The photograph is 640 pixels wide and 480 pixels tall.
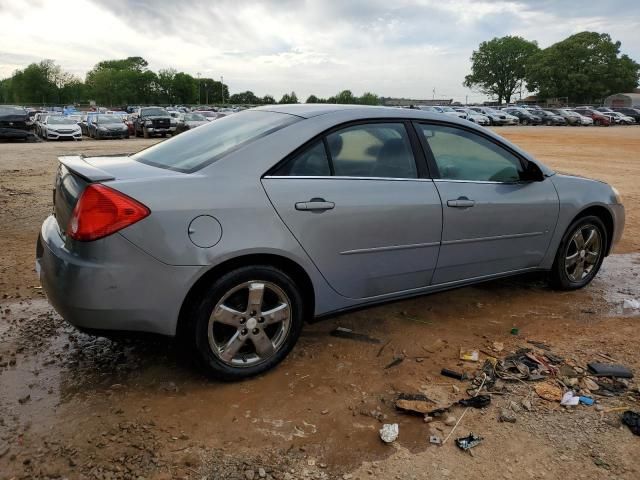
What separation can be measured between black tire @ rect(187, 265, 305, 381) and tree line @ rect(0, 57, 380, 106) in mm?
97213

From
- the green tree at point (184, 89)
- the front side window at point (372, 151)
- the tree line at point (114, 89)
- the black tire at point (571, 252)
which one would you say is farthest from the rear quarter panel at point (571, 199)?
the green tree at point (184, 89)

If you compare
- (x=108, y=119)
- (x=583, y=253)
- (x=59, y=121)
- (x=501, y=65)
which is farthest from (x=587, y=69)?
(x=583, y=253)

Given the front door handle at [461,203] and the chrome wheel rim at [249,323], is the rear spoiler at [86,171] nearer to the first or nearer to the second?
the chrome wheel rim at [249,323]

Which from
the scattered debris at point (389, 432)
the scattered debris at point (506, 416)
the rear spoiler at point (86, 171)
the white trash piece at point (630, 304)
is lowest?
the scattered debris at point (389, 432)

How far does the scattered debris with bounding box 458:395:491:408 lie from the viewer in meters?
2.94

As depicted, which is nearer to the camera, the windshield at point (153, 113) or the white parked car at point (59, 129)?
the white parked car at point (59, 129)

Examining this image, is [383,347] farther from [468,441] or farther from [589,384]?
[589,384]

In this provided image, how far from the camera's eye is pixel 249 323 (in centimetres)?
305

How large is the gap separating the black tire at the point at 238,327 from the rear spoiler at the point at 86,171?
811 mm

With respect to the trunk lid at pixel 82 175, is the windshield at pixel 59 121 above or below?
above

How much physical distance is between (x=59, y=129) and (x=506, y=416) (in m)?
27.3

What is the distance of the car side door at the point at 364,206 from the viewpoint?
3.14 metres

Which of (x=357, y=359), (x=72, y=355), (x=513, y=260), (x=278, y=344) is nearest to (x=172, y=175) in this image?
A: (x=278, y=344)

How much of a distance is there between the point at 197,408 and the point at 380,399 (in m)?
1.01
